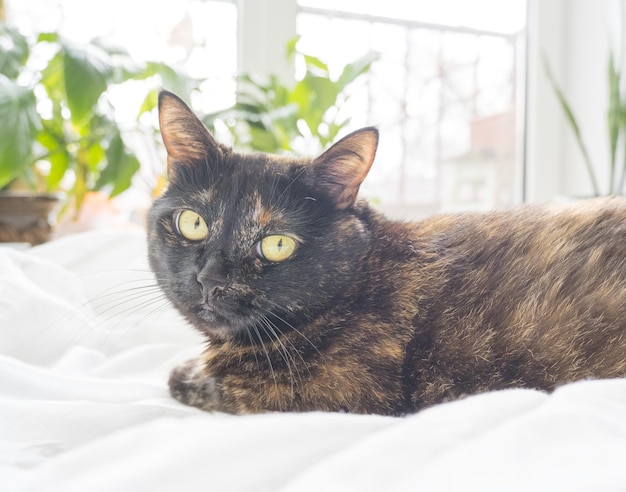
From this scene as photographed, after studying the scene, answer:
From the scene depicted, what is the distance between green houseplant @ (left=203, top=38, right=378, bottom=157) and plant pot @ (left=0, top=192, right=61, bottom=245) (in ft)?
1.69

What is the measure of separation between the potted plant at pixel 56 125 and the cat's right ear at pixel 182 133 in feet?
2.21

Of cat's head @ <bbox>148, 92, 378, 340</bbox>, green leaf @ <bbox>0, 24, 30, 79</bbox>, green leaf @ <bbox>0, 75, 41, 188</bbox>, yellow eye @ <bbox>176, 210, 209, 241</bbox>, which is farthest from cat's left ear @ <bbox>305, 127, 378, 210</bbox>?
green leaf @ <bbox>0, 24, 30, 79</bbox>

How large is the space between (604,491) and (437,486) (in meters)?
0.10

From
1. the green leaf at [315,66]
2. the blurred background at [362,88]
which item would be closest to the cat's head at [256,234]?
the blurred background at [362,88]

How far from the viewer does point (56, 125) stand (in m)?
1.89

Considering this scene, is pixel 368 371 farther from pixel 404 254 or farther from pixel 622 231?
pixel 622 231

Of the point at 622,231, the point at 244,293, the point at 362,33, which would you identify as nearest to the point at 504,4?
the point at 362,33

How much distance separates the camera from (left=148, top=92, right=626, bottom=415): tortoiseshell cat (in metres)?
0.72

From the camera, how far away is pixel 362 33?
2604mm

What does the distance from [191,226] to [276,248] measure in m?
0.12

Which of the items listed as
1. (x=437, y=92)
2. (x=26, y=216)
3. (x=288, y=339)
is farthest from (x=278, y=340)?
(x=437, y=92)

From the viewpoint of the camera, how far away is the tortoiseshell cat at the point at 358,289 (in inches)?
28.3

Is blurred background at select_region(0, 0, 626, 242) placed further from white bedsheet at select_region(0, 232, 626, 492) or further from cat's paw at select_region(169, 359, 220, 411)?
white bedsheet at select_region(0, 232, 626, 492)

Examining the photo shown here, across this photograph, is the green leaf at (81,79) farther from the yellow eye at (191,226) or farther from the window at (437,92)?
the window at (437,92)
